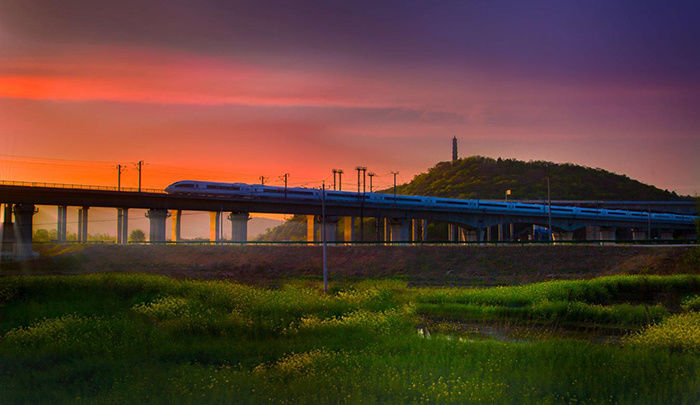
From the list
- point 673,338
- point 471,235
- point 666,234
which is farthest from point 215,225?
point 666,234

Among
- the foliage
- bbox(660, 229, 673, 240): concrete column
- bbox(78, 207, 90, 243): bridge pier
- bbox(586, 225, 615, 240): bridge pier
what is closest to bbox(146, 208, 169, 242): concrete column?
bbox(78, 207, 90, 243): bridge pier

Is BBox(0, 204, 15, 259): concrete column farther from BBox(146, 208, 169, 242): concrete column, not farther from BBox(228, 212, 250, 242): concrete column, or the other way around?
BBox(228, 212, 250, 242): concrete column

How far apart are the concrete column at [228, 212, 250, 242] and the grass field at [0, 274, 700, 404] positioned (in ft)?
207

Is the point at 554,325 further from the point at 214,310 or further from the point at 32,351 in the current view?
the point at 32,351

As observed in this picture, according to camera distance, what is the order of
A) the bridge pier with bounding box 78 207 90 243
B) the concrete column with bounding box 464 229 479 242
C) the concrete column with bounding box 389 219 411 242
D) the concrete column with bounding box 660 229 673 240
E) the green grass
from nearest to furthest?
1. the green grass
2. the bridge pier with bounding box 78 207 90 243
3. the concrete column with bounding box 389 219 411 242
4. the concrete column with bounding box 464 229 479 242
5. the concrete column with bounding box 660 229 673 240

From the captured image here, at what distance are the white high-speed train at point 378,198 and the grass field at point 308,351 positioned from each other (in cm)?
5752

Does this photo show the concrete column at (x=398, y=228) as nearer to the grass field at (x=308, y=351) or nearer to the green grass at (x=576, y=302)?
the green grass at (x=576, y=302)

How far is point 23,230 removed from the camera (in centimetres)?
7356

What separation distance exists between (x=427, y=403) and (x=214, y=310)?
1676 cm

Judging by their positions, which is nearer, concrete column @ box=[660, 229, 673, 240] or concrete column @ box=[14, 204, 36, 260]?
concrete column @ box=[14, 204, 36, 260]

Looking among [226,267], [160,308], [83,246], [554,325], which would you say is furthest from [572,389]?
[83,246]

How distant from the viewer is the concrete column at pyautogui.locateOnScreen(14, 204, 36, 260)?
72012 mm

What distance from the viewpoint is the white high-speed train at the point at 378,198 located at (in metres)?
93.5

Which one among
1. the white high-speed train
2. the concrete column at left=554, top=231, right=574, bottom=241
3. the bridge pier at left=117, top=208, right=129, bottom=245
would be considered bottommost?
the concrete column at left=554, top=231, right=574, bottom=241
